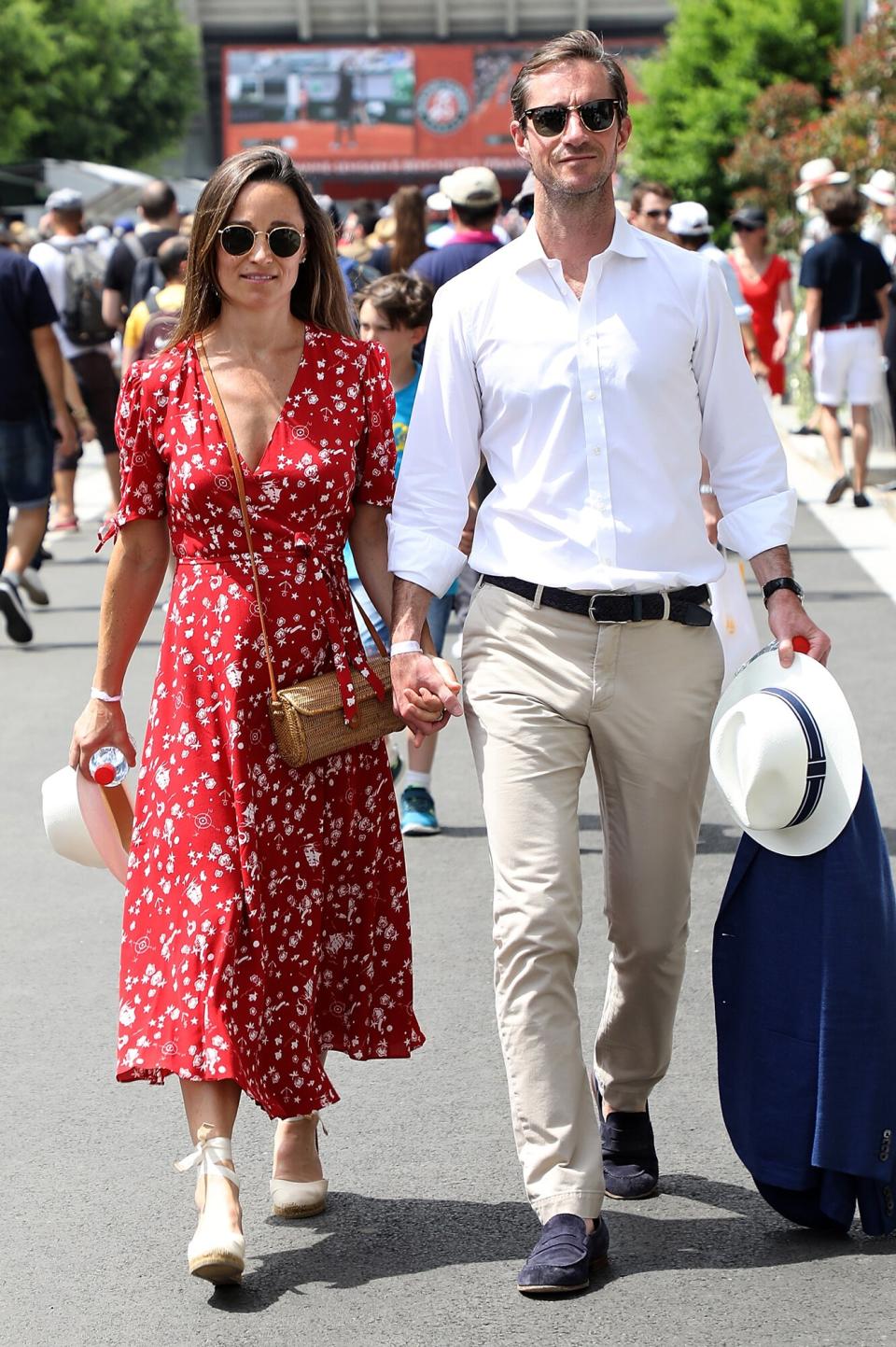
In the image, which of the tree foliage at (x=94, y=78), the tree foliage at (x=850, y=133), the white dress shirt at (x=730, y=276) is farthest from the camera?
the tree foliage at (x=94, y=78)

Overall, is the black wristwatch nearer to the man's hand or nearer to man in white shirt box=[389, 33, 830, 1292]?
man in white shirt box=[389, 33, 830, 1292]

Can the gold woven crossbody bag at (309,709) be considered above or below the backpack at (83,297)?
below

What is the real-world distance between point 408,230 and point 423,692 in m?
7.21

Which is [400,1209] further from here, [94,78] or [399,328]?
[94,78]

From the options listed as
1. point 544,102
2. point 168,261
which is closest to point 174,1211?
point 544,102

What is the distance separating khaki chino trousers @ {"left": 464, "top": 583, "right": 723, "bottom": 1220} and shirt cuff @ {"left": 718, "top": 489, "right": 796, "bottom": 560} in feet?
0.58

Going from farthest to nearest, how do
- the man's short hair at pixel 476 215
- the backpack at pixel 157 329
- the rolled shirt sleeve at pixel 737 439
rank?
1. the man's short hair at pixel 476 215
2. the backpack at pixel 157 329
3. the rolled shirt sleeve at pixel 737 439

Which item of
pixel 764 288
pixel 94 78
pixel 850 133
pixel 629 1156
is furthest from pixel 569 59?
pixel 94 78

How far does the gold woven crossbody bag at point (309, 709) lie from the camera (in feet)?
12.7

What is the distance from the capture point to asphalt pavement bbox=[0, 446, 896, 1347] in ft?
12.1

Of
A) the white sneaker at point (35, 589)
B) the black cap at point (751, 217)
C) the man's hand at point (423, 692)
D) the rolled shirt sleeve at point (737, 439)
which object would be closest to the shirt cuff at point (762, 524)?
the rolled shirt sleeve at point (737, 439)

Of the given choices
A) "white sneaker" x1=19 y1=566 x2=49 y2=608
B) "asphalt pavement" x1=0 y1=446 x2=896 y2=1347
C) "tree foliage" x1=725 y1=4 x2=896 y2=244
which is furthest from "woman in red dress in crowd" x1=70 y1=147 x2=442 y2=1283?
"tree foliage" x1=725 y1=4 x2=896 y2=244

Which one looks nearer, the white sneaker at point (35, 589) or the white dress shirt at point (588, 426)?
the white dress shirt at point (588, 426)

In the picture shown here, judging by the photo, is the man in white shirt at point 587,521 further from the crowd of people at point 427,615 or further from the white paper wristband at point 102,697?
the white paper wristband at point 102,697
